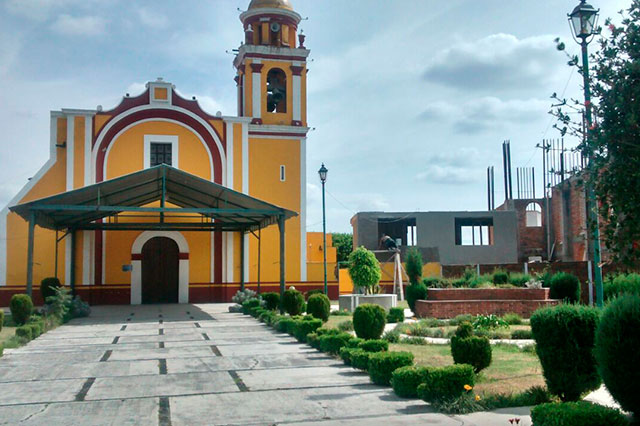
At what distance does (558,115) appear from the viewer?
19.6 feet

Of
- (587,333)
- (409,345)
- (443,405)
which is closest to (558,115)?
(587,333)

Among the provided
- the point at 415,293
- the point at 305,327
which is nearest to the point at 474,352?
the point at 305,327

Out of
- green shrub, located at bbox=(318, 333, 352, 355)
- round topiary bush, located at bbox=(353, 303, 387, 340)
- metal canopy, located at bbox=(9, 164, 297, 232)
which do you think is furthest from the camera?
metal canopy, located at bbox=(9, 164, 297, 232)

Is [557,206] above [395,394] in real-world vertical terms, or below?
above

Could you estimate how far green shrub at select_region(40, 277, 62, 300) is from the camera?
23094mm

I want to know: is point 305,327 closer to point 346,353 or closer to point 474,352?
point 346,353

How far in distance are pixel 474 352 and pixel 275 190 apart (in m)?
20.5

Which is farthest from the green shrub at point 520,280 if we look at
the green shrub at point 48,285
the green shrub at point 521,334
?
the green shrub at point 48,285

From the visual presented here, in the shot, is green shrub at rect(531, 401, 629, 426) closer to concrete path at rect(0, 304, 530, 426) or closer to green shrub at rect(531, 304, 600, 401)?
concrete path at rect(0, 304, 530, 426)

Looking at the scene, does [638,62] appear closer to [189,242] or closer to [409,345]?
[409,345]

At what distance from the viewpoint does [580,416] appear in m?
5.27

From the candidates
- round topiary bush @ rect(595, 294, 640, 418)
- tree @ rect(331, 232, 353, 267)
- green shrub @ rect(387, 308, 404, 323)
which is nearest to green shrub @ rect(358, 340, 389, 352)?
round topiary bush @ rect(595, 294, 640, 418)

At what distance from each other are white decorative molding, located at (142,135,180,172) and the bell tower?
3.42 metres

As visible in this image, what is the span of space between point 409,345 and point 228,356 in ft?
11.8
